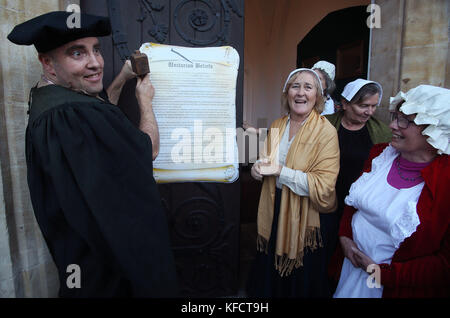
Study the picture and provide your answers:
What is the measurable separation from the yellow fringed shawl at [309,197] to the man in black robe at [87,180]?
0.90 meters

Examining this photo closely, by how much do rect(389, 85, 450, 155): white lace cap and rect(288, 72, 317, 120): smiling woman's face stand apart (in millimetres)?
595

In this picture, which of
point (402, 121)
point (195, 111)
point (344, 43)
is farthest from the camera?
point (344, 43)

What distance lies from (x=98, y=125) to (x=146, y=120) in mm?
360

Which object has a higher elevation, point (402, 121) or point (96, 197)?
point (402, 121)

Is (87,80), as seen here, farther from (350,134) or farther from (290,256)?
(350,134)

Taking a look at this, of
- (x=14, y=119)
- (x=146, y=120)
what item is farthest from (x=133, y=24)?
(x=14, y=119)

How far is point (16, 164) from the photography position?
1.58m

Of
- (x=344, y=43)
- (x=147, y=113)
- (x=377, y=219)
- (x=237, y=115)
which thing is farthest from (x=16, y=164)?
(x=344, y=43)

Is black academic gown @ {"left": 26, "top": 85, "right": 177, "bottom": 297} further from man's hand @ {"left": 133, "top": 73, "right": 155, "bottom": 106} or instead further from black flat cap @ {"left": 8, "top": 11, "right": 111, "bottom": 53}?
man's hand @ {"left": 133, "top": 73, "right": 155, "bottom": 106}

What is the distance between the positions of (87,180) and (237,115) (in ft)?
4.22

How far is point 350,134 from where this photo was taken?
2086 millimetres

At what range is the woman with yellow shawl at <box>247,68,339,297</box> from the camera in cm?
167

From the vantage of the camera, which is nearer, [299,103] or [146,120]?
[146,120]

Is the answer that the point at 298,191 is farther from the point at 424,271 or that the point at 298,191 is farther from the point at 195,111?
the point at 195,111
